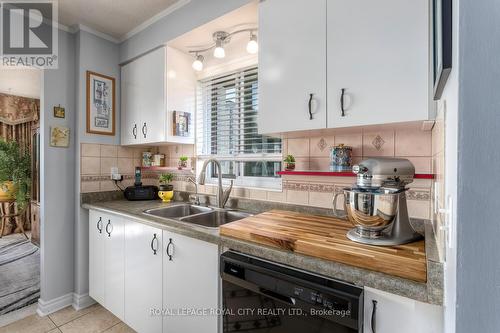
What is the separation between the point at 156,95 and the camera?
209 cm

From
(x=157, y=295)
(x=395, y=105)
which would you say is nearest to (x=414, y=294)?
(x=395, y=105)

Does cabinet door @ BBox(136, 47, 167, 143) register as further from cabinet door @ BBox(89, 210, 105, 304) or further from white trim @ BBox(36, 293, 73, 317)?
white trim @ BBox(36, 293, 73, 317)

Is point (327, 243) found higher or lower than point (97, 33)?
lower

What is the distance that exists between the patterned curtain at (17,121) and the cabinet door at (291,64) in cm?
459

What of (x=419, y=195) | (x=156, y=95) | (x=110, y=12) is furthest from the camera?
(x=156, y=95)

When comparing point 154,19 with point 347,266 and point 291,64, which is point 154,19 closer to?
point 291,64

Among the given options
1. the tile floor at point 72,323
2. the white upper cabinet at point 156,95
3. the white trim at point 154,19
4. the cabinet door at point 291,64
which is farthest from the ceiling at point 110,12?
the tile floor at point 72,323

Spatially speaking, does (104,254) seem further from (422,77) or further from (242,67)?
(422,77)

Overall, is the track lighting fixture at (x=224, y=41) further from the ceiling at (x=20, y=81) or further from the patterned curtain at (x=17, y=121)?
the patterned curtain at (x=17, y=121)

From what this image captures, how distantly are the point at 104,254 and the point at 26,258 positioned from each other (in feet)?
6.85

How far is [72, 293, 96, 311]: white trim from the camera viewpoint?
2.15 metres

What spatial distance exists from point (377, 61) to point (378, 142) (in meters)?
0.46

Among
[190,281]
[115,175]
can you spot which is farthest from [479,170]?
[115,175]

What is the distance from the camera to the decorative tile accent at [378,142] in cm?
138
